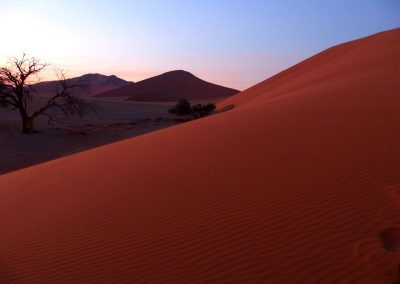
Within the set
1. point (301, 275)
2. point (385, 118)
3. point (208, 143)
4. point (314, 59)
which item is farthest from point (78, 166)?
point (314, 59)

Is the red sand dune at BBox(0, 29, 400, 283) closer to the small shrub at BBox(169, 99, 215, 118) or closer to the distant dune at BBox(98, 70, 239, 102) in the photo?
the small shrub at BBox(169, 99, 215, 118)

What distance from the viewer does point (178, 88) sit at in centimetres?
9769

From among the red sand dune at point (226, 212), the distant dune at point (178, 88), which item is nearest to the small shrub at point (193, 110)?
the red sand dune at point (226, 212)

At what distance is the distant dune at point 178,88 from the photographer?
9106 cm

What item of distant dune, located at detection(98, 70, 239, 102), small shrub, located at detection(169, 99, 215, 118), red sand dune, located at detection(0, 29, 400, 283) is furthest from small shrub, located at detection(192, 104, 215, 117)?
distant dune, located at detection(98, 70, 239, 102)

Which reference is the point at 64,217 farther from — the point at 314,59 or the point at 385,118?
the point at 314,59

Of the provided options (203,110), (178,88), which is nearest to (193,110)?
(203,110)

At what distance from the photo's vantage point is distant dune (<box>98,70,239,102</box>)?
91.1m

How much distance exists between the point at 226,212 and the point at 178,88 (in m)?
93.8

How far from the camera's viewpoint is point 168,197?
18.9ft

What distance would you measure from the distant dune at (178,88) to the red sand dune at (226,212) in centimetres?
7810

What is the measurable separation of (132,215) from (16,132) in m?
20.4

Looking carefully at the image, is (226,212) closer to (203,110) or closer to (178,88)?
(203,110)

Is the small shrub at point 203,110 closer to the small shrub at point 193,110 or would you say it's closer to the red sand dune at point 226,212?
the small shrub at point 193,110
